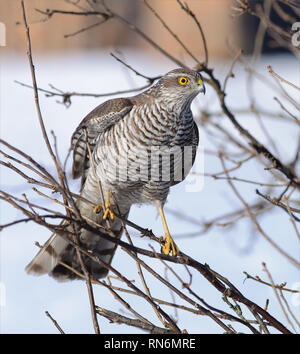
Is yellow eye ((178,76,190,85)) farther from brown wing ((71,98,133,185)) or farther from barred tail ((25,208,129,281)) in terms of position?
barred tail ((25,208,129,281))

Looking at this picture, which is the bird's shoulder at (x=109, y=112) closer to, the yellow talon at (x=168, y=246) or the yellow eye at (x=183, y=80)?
the yellow eye at (x=183, y=80)

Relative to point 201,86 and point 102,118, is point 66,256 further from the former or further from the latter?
point 201,86

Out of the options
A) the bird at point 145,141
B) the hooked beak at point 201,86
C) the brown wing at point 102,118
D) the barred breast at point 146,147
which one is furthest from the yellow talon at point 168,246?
the hooked beak at point 201,86

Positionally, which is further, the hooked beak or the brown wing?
the brown wing

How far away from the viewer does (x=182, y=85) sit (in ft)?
12.2

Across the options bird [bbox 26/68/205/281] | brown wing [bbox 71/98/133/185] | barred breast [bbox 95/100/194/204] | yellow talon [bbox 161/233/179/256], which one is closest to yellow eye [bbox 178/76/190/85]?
bird [bbox 26/68/205/281]

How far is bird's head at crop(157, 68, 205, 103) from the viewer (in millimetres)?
3664

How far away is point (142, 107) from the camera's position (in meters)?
3.80

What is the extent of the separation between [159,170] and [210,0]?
8.59 metres

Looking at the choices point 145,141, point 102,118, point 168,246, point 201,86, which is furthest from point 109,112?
point 168,246

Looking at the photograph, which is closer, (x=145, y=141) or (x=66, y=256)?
(x=145, y=141)

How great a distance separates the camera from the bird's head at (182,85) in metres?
3.66
